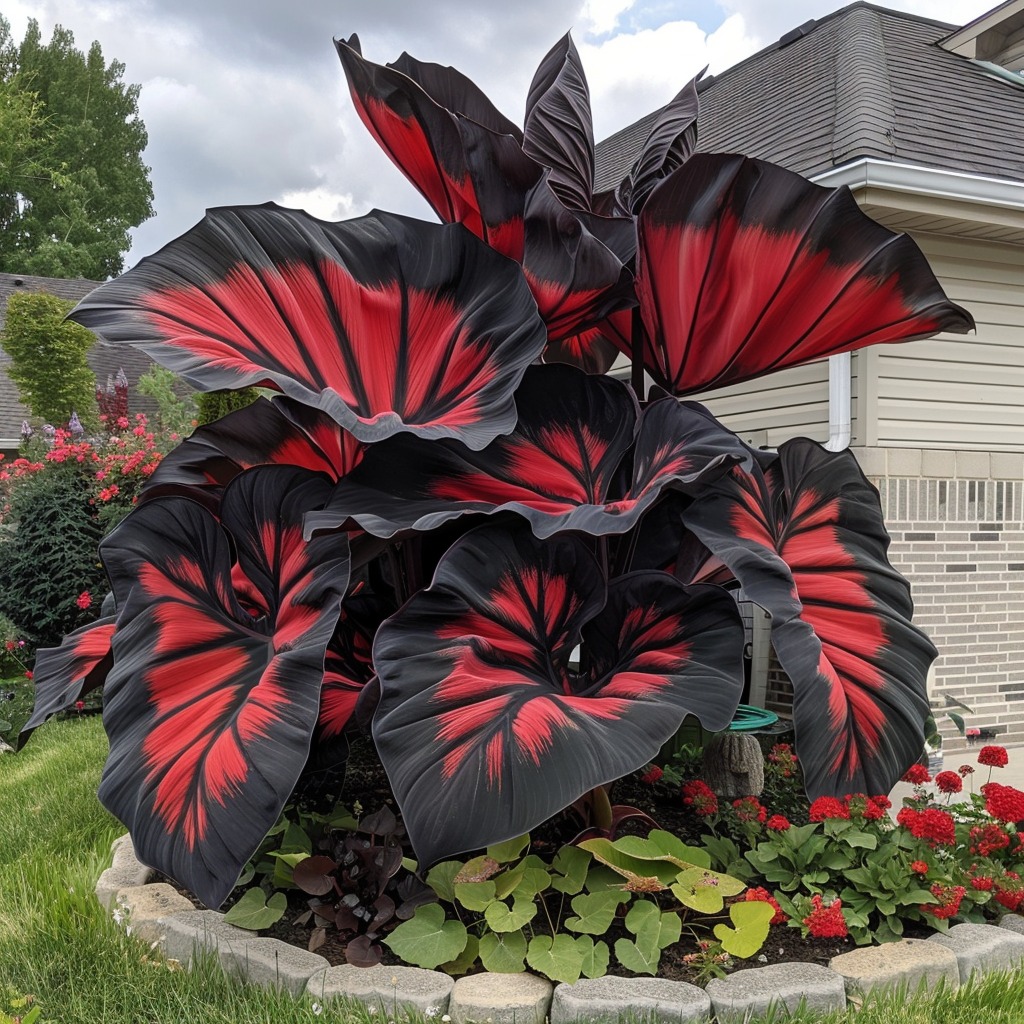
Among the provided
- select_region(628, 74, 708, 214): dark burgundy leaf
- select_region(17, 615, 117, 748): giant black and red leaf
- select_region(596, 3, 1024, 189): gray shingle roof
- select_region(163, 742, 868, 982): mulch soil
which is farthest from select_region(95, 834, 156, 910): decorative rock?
select_region(596, 3, 1024, 189): gray shingle roof

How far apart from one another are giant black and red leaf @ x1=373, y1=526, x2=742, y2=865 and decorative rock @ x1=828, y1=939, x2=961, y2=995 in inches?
24.3

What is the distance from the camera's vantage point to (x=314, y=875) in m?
2.05

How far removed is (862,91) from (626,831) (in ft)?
14.4

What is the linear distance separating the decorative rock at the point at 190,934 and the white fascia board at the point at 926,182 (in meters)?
3.19

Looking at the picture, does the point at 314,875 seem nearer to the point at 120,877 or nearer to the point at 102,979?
the point at 102,979

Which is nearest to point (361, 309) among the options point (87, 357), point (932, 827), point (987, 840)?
point (932, 827)

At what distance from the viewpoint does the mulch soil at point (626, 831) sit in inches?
75.9

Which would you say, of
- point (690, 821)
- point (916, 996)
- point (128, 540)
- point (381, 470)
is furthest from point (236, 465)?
point (916, 996)

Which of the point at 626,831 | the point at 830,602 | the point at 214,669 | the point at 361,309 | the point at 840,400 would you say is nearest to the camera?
the point at 214,669

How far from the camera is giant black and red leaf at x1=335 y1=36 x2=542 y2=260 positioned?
2.12m

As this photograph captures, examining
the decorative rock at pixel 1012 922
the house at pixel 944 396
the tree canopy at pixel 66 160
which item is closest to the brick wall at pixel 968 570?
the house at pixel 944 396

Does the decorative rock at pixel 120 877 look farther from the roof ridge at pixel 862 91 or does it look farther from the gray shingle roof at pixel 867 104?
the roof ridge at pixel 862 91

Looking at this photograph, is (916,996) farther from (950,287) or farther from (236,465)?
(950,287)

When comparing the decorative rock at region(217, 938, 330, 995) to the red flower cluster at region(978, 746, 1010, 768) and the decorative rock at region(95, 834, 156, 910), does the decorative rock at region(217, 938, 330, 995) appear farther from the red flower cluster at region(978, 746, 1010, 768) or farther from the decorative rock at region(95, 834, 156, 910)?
the red flower cluster at region(978, 746, 1010, 768)
